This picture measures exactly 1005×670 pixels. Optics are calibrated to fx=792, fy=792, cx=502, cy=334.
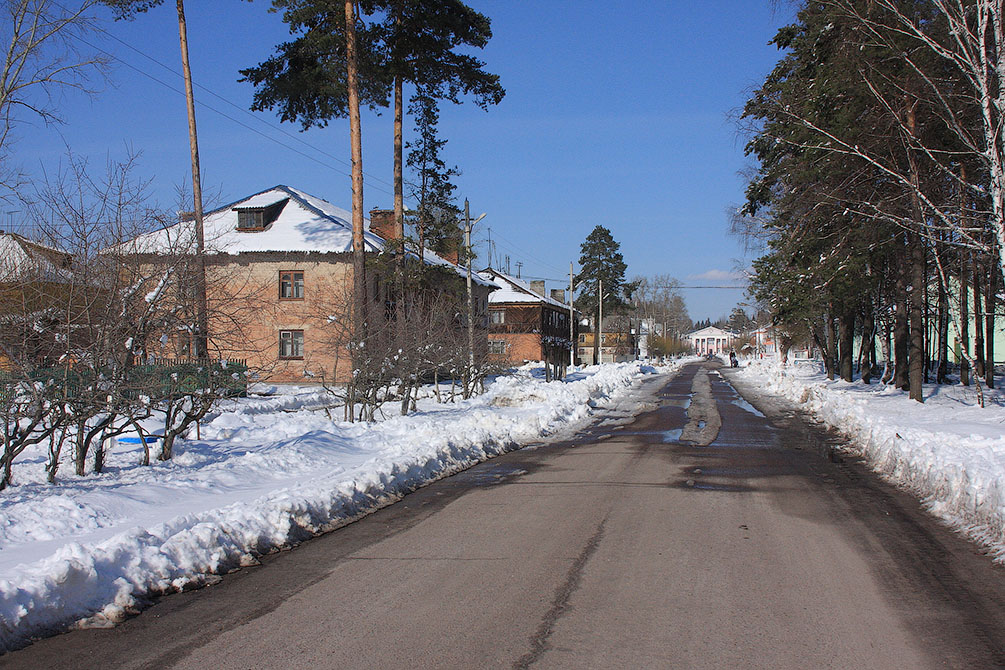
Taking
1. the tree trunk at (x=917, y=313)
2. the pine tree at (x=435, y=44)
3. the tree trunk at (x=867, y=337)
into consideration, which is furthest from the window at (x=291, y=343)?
the tree trunk at (x=917, y=313)

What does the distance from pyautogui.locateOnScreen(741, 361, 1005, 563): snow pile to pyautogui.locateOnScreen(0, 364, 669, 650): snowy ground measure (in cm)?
666

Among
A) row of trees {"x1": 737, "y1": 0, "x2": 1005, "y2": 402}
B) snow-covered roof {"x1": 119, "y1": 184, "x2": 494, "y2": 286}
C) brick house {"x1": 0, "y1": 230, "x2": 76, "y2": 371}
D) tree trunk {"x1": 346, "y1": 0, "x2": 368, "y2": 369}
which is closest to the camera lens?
brick house {"x1": 0, "y1": 230, "x2": 76, "y2": 371}

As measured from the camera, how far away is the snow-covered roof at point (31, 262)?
1051cm

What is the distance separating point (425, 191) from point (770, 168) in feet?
49.3

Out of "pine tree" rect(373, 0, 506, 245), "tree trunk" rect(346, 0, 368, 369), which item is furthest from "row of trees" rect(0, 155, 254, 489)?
"pine tree" rect(373, 0, 506, 245)

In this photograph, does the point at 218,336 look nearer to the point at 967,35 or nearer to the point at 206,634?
the point at 206,634

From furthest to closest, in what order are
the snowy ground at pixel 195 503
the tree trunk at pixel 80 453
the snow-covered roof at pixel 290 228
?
the snow-covered roof at pixel 290 228 → the tree trunk at pixel 80 453 → the snowy ground at pixel 195 503

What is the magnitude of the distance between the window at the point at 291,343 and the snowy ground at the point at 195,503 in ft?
68.6

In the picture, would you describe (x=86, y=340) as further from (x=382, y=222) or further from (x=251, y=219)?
(x=382, y=222)

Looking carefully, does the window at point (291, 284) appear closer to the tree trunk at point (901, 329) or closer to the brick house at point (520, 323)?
the tree trunk at point (901, 329)

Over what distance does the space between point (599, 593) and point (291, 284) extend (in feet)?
110

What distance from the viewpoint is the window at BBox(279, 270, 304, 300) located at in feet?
123

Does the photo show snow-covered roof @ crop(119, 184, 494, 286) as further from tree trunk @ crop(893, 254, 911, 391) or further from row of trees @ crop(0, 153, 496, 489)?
row of trees @ crop(0, 153, 496, 489)

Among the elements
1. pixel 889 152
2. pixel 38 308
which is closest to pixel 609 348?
pixel 889 152
